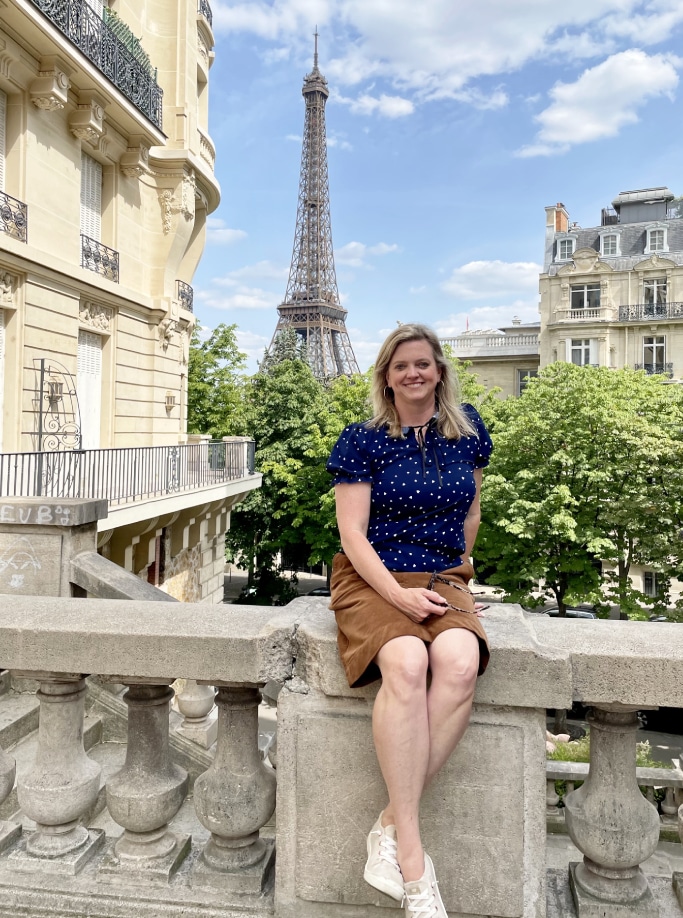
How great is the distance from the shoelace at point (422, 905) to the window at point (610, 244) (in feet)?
142

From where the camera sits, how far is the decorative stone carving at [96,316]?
13.5 metres

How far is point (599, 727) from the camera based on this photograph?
2.29 meters

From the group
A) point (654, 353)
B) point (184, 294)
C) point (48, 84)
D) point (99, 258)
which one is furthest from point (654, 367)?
point (48, 84)

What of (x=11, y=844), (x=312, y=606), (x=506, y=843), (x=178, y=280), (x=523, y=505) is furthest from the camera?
(x=523, y=505)

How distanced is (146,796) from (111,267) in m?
13.6

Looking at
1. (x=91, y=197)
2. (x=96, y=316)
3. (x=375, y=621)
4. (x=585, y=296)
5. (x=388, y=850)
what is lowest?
(x=388, y=850)

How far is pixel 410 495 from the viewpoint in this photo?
8.23 feet

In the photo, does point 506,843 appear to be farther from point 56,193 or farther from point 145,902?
point 56,193

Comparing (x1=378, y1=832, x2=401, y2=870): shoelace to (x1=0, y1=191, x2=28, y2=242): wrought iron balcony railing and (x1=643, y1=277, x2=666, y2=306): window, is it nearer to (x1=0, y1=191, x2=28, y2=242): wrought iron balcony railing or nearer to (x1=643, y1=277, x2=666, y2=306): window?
(x1=0, y1=191, x2=28, y2=242): wrought iron balcony railing

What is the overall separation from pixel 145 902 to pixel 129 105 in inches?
566

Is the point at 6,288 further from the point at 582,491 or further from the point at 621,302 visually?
the point at 621,302

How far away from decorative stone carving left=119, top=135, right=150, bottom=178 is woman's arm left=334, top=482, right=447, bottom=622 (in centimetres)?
1428

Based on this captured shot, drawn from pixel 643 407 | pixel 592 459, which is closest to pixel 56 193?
pixel 592 459

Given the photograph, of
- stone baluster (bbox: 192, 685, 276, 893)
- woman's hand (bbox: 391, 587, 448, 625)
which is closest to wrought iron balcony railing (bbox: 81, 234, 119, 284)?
stone baluster (bbox: 192, 685, 276, 893)
